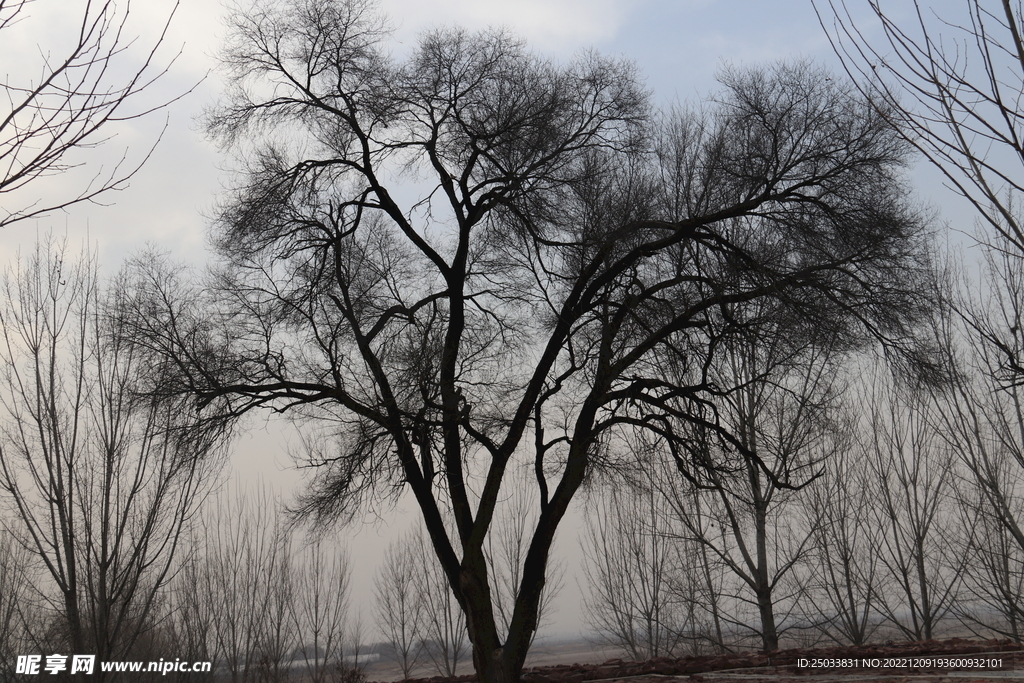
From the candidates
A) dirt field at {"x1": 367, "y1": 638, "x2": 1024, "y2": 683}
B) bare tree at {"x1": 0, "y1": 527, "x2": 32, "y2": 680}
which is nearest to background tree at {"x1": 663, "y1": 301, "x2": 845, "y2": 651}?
dirt field at {"x1": 367, "y1": 638, "x2": 1024, "y2": 683}

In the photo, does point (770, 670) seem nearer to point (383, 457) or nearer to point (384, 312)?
point (383, 457)

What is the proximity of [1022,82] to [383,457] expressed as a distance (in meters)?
7.80

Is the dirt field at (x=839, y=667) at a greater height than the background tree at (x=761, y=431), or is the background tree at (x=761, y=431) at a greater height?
the background tree at (x=761, y=431)

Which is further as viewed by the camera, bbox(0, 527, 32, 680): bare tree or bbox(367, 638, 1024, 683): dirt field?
bbox(0, 527, 32, 680): bare tree

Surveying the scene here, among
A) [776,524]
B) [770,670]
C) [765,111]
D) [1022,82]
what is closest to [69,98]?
[1022,82]

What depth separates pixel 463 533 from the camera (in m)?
9.27

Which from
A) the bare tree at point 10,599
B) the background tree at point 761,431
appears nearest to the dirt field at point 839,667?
the background tree at point 761,431

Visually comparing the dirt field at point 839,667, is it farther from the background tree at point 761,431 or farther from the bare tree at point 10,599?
the bare tree at point 10,599

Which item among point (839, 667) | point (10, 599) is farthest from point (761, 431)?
point (10, 599)

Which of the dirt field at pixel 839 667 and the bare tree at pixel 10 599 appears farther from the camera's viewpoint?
the bare tree at pixel 10 599

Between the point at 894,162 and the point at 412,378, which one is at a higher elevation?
the point at 894,162

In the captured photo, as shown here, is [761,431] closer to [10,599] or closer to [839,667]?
[839,667]

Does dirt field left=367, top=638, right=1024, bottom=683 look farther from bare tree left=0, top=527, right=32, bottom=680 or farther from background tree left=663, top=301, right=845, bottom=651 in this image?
bare tree left=0, top=527, right=32, bottom=680

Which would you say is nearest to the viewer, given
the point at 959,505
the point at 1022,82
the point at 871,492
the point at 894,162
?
the point at 1022,82
